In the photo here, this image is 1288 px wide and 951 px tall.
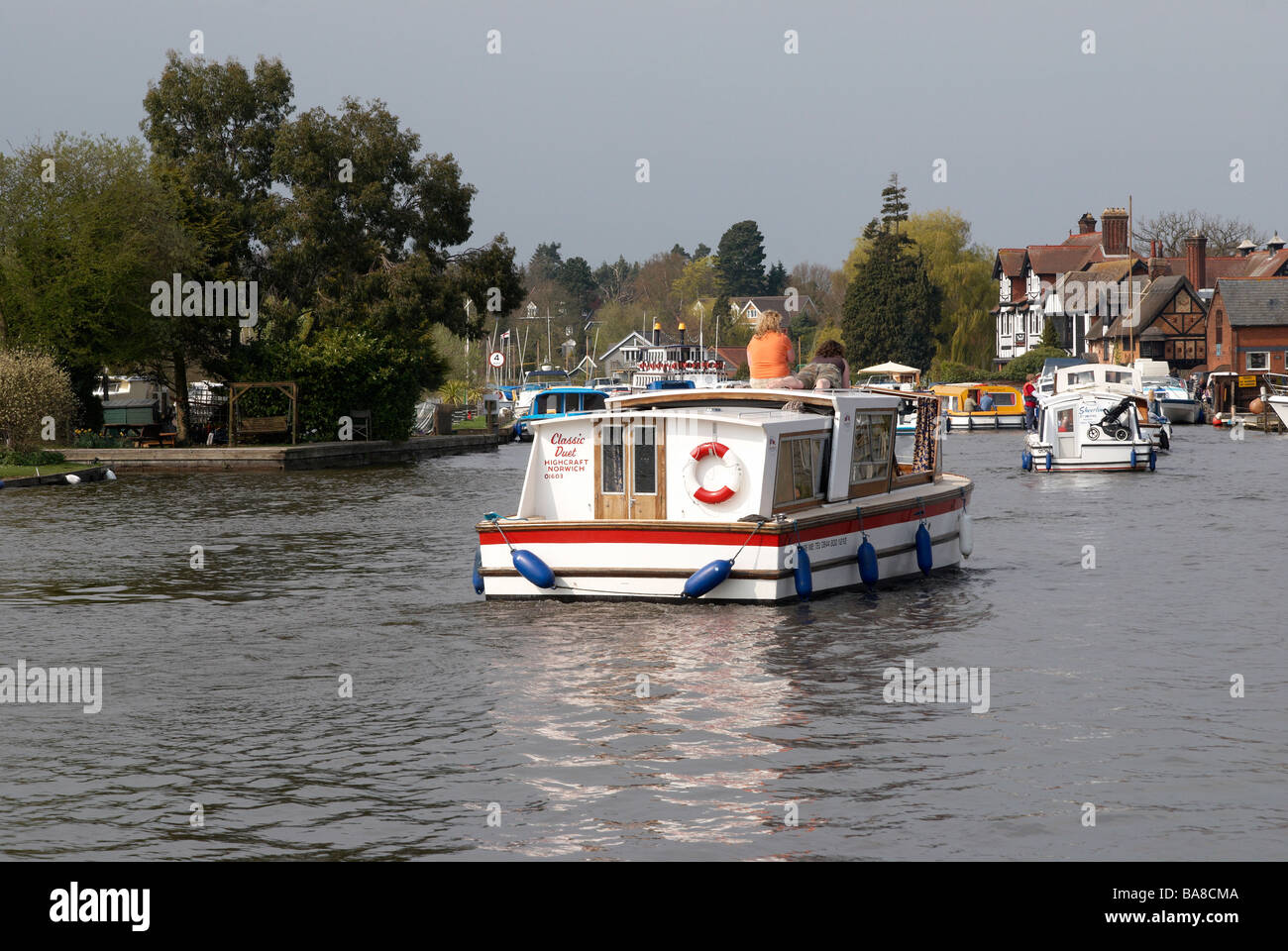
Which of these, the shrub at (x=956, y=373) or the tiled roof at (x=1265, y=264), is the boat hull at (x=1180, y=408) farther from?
the tiled roof at (x=1265, y=264)

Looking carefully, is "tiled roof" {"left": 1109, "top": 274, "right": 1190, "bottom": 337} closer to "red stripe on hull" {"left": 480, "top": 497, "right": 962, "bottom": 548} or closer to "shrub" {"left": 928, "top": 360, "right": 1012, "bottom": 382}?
"shrub" {"left": 928, "top": 360, "right": 1012, "bottom": 382}

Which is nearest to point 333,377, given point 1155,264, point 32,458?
point 32,458

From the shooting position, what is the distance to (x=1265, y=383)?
74.5 meters

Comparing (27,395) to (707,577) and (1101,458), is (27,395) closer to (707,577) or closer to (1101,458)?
(707,577)

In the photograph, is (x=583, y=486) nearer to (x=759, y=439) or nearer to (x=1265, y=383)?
(x=759, y=439)

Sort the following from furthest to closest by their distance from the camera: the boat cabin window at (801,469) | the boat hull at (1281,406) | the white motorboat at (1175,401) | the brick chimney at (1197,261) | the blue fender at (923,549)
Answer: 1. the brick chimney at (1197,261)
2. the white motorboat at (1175,401)
3. the boat hull at (1281,406)
4. the blue fender at (923,549)
5. the boat cabin window at (801,469)

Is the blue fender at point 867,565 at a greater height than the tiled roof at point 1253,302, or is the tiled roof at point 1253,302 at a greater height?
the tiled roof at point 1253,302

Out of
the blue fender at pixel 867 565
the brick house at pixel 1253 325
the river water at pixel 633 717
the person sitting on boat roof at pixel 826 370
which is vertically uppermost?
the brick house at pixel 1253 325

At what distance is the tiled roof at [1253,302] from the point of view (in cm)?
9662

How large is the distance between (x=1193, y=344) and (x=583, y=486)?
311 feet

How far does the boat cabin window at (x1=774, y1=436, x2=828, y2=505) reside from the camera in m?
17.8

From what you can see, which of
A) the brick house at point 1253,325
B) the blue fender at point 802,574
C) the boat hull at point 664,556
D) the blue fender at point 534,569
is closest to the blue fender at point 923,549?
the boat hull at point 664,556

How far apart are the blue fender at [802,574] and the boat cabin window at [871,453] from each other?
90.0 inches
